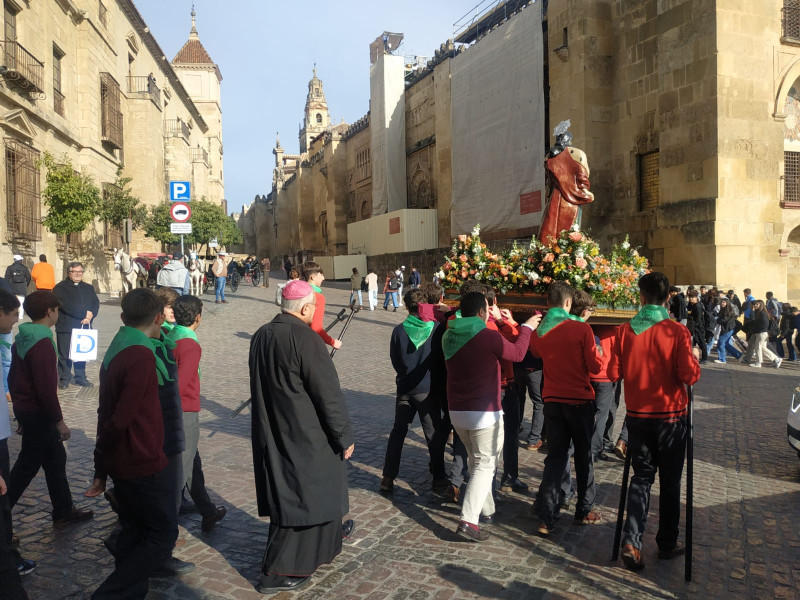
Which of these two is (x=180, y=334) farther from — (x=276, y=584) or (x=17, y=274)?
(x=17, y=274)

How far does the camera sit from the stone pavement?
394 cm

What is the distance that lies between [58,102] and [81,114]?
2.19 m

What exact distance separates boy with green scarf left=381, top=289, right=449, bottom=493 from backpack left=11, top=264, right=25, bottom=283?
1117 centimetres

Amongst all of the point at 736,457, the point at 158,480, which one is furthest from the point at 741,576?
the point at 158,480

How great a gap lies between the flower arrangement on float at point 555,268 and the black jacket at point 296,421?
344cm

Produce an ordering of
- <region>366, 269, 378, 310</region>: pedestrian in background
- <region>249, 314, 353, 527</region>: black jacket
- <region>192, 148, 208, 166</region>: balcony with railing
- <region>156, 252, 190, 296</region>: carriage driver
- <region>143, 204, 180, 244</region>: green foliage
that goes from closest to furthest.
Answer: <region>249, 314, 353, 527</region>: black jacket
<region>156, 252, 190, 296</region>: carriage driver
<region>366, 269, 378, 310</region>: pedestrian in background
<region>143, 204, 180, 244</region>: green foliage
<region>192, 148, 208, 166</region>: balcony with railing

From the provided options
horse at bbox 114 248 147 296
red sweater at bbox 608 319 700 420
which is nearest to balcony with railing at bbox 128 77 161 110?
horse at bbox 114 248 147 296

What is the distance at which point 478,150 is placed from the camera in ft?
90.3

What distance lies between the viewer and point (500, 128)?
2592 cm

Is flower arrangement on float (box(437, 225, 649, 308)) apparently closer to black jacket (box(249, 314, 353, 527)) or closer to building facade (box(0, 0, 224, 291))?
black jacket (box(249, 314, 353, 527))

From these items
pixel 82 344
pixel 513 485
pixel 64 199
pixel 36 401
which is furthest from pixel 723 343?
pixel 64 199

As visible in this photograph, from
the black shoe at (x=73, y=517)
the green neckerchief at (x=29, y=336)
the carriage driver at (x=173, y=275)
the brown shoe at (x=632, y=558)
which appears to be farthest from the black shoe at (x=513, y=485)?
the carriage driver at (x=173, y=275)

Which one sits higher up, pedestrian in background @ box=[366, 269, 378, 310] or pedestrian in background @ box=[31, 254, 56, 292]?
pedestrian in background @ box=[31, 254, 56, 292]

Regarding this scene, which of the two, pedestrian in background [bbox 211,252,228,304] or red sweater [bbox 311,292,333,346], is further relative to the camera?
pedestrian in background [bbox 211,252,228,304]
